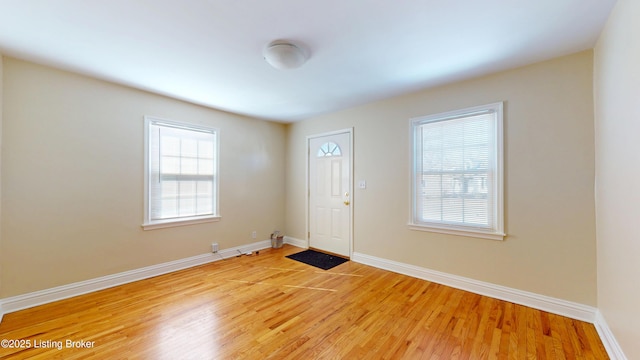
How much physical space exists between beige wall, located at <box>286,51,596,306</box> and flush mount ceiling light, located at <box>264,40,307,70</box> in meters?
1.71

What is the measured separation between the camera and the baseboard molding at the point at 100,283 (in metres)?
2.33

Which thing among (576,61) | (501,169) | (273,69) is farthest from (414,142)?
(273,69)

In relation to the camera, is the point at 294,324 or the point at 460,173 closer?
the point at 294,324

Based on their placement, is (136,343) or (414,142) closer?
(136,343)

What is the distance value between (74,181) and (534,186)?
4668mm

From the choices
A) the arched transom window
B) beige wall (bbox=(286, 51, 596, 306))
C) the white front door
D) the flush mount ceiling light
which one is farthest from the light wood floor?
the flush mount ceiling light

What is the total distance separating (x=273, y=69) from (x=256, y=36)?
0.58 metres

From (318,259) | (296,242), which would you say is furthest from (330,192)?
(296,242)

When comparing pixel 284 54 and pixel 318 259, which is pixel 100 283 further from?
pixel 284 54

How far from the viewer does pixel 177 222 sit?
3.42m

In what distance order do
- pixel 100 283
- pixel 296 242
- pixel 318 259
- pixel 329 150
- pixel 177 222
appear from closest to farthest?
pixel 100 283 < pixel 177 222 < pixel 318 259 < pixel 329 150 < pixel 296 242

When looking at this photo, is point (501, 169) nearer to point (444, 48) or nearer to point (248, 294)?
point (444, 48)

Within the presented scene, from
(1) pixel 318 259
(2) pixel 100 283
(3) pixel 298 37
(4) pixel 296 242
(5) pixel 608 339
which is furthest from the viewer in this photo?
(4) pixel 296 242

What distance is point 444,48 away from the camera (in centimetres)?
215
